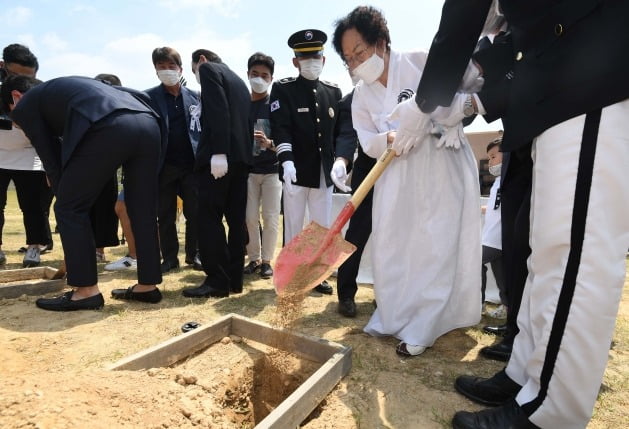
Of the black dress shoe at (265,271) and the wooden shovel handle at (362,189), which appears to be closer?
the wooden shovel handle at (362,189)

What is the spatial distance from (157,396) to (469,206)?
1878mm

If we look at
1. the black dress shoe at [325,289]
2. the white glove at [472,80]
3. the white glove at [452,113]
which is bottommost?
the black dress shoe at [325,289]

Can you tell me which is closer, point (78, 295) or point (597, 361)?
point (597, 361)

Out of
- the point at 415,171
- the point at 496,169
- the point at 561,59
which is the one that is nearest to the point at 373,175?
the point at 415,171

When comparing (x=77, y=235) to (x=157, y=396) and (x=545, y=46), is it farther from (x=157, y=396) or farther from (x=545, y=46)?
(x=545, y=46)

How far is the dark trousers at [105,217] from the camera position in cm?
349

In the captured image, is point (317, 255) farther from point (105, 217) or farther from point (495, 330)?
point (105, 217)

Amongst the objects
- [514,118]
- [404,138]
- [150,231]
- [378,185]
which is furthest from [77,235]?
[514,118]

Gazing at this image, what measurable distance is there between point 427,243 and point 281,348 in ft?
3.41

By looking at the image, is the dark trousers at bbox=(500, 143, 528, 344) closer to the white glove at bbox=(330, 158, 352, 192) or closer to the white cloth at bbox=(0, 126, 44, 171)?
the white glove at bbox=(330, 158, 352, 192)

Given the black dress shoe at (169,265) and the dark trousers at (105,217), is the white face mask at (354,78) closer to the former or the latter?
the dark trousers at (105,217)

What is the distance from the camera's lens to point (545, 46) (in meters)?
1.40

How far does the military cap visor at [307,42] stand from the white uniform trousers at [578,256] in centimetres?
280

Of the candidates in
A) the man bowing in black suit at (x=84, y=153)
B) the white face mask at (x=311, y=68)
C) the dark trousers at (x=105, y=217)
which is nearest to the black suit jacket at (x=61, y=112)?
the man bowing in black suit at (x=84, y=153)
